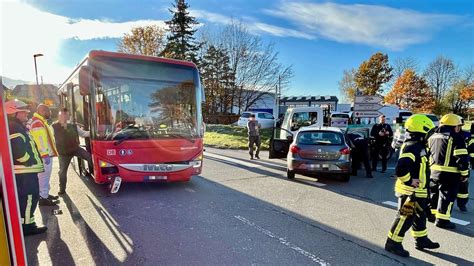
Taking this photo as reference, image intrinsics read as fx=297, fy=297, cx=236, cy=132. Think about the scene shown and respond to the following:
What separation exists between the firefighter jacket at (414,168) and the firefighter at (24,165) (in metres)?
5.05

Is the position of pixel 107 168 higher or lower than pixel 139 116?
lower

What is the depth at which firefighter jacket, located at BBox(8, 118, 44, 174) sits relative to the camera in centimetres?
406

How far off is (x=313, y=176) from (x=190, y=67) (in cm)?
478

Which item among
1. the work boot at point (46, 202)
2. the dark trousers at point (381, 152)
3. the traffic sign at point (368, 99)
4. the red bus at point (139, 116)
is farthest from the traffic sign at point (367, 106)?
the work boot at point (46, 202)

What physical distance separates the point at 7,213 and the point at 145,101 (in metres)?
5.19

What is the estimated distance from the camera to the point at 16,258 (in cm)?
151

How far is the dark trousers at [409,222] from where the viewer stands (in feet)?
12.4

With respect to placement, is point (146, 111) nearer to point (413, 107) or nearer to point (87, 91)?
point (87, 91)

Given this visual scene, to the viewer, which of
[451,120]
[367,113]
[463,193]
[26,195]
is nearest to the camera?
[26,195]

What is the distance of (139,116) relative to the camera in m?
6.39

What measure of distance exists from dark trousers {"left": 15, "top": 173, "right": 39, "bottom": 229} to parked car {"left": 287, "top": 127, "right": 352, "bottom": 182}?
5857 mm

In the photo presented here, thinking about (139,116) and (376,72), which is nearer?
(139,116)

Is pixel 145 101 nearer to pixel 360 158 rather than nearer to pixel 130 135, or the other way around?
pixel 130 135

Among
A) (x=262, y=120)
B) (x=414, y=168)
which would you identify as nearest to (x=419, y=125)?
(x=414, y=168)
